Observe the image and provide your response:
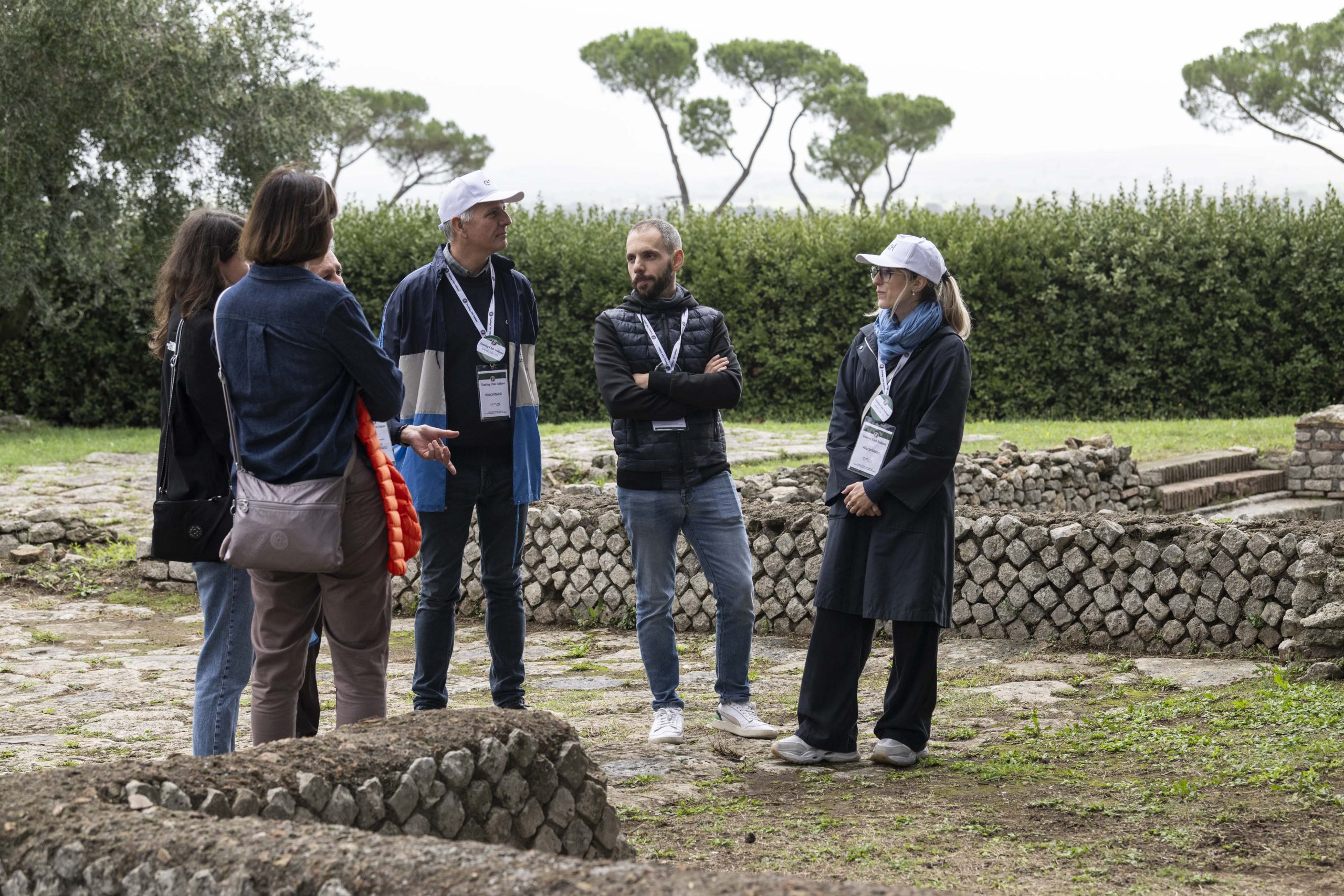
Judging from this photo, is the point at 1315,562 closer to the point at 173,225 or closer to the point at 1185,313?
the point at 1185,313

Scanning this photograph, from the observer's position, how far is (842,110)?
5534 centimetres

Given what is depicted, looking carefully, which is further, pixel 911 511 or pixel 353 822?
pixel 911 511

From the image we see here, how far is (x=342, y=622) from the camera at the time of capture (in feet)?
11.4

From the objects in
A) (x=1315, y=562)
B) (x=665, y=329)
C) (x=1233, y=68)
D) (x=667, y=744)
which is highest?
(x=1233, y=68)

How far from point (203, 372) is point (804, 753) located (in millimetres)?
2406

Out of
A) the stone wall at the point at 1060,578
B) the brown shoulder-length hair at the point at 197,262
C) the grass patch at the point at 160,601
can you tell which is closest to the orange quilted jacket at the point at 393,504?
the brown shoulder-length hair at the point at 197,262

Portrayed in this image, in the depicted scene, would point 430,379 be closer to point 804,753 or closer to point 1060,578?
point 804,753

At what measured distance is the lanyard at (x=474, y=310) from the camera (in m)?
4.71

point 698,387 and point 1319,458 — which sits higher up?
point 698,387

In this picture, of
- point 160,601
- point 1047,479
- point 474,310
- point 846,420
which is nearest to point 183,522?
point 474,310

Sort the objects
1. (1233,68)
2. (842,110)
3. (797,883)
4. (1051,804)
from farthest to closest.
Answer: (842,110), (1233,68), (1051,804), (797,883)

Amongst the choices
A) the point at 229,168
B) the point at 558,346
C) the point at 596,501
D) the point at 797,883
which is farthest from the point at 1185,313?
the point at 797,883

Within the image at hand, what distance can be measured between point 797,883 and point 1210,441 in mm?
12695

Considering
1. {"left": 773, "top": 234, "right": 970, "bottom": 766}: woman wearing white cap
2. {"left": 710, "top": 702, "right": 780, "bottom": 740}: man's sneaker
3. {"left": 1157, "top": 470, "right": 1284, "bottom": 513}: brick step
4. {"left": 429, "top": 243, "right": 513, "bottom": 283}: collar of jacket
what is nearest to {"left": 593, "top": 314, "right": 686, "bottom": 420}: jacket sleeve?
{"left": 429, "top": 243, "right": 513, "bottom": 283}: collar of jacket
